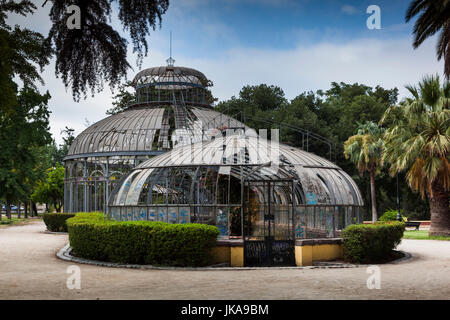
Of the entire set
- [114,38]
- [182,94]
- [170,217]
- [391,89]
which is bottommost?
[170,217]

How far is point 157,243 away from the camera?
12.3 meters

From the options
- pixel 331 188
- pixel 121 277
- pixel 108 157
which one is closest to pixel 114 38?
pixel 121 277

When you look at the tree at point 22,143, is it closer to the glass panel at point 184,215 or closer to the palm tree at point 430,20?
the glass panel at point 184,215

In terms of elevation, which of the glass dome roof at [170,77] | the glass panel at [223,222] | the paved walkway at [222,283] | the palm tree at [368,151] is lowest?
the paved walkway at [222,283]

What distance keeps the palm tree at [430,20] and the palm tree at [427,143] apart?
12.1 meters

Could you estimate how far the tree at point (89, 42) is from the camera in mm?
5254

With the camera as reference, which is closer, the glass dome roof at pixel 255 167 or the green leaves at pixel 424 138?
the glass dome roof at pixel 255 167

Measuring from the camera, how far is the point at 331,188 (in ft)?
49.3

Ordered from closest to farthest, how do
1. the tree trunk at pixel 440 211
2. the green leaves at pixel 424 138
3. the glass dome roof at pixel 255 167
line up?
the glass dome roof at pixel 255 167 → the green leaves at pixel 424 138 → the tree trunk at pixel 440 211

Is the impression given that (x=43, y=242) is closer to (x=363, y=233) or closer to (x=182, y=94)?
(x=363, y=233)

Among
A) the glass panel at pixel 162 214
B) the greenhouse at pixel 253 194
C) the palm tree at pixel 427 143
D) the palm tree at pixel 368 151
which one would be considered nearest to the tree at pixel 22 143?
the greenhouse at pixel 253 194

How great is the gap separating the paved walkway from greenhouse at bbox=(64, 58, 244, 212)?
15238 millimetres

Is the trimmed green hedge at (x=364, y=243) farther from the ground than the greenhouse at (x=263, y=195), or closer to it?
closer to it

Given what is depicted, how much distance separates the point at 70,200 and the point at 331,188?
799 inches
